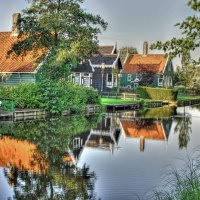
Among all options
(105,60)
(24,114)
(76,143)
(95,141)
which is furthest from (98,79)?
(76,143)

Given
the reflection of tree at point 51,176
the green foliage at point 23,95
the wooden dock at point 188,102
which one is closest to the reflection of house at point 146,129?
the reflection of tree at point 51,176

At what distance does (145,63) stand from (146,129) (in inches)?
2172

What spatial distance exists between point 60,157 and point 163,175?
416 centimetres

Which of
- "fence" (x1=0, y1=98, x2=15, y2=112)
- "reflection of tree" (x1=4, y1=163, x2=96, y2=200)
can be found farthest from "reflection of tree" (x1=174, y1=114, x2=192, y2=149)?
"fence" (x1=0, y1=98, x2=15, y2=112)

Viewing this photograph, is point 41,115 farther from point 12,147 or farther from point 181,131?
point 12,147

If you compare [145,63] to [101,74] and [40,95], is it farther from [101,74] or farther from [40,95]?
[40,95]

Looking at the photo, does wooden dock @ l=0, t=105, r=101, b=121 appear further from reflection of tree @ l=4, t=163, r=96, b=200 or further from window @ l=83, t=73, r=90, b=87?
window @ l=83, t=73, r=90, b=87

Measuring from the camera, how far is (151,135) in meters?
23.9

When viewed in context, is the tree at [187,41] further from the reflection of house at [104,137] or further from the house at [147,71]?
the house at [147,71]

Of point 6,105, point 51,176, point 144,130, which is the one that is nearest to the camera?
point 51,176

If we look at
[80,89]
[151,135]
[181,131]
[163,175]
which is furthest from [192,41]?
[80,89]

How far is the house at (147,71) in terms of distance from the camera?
2824 inches

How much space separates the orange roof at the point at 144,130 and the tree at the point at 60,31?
8988 millimetres

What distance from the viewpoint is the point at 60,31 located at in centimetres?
3778
